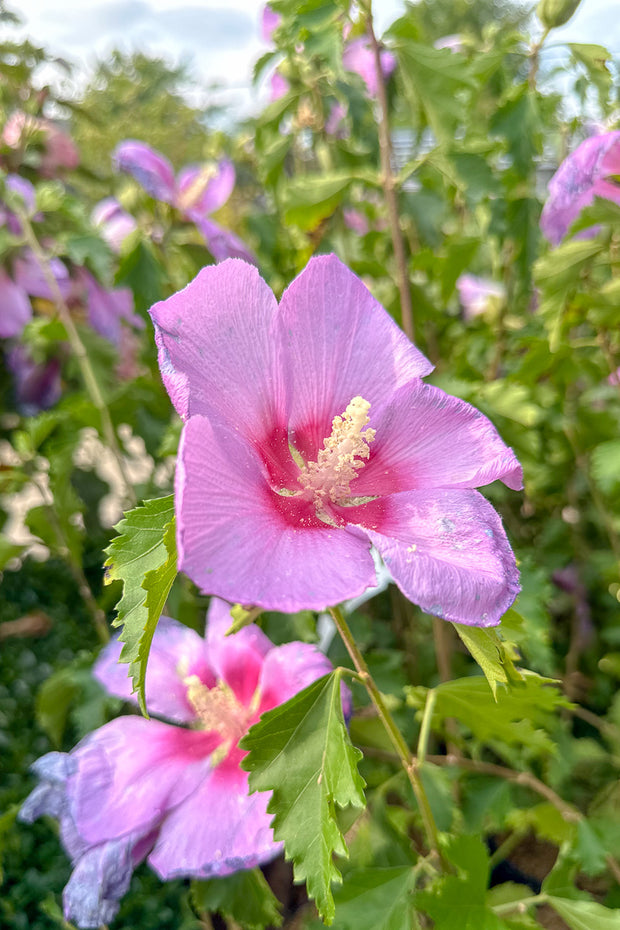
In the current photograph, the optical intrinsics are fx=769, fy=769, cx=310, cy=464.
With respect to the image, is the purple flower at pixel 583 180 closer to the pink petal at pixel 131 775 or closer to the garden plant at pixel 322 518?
the garden plant at pixel 322 518

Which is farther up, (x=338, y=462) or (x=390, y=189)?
(x=390, y=189)

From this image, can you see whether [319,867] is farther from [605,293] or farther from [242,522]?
[605,293]

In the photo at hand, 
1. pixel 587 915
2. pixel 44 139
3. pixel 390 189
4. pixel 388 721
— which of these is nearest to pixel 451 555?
pixel 388 721

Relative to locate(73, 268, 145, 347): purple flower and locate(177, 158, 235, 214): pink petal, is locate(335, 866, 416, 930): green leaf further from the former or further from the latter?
locate(177, 158, 235, 214): pink petal

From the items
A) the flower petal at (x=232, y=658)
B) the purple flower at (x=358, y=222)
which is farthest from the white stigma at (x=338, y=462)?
the purple flower at (x=358, y=222)

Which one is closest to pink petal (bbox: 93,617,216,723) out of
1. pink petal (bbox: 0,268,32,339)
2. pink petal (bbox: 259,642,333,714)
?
pink petal (bbox: 259,642,333,714)

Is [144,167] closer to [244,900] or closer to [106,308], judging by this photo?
[106,308]
